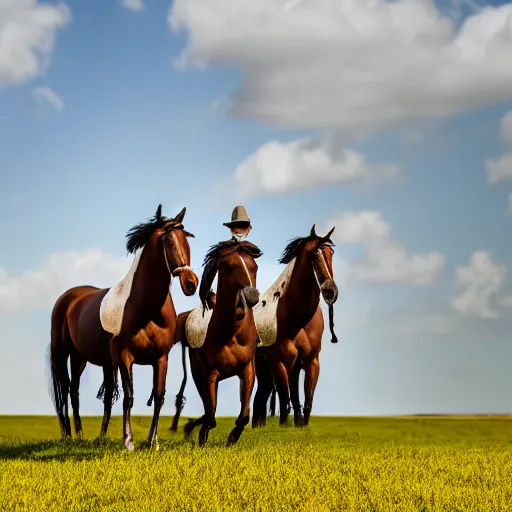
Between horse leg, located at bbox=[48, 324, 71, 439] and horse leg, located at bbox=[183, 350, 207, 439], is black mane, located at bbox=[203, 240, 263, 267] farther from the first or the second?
horse leg, located at bbox=[48, 324, 71, 439]

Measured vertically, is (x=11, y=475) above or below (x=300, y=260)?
below

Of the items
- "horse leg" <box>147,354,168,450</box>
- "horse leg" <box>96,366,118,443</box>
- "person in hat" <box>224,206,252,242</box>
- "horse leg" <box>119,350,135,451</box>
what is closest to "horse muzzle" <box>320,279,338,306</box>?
"person in hat" <box>224,206,252,242</box>

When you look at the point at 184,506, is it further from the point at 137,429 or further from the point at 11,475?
the point at 137,429

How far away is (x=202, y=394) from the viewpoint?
540 inches

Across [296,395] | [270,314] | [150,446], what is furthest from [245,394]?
[296,395]

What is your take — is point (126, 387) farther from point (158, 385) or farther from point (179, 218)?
point (179, 218)

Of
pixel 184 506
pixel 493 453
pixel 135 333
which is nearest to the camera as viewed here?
pixel 184 506

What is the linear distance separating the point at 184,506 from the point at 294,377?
9.48 m

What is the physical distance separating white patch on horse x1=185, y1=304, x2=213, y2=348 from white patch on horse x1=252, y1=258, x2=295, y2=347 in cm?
309

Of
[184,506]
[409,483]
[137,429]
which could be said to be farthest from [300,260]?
[137,429]

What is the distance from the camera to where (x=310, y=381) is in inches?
716

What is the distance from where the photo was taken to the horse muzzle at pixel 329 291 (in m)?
15.5

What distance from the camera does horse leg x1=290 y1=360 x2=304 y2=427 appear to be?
1845 cm

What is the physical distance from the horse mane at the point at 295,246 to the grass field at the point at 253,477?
3.44 meters
